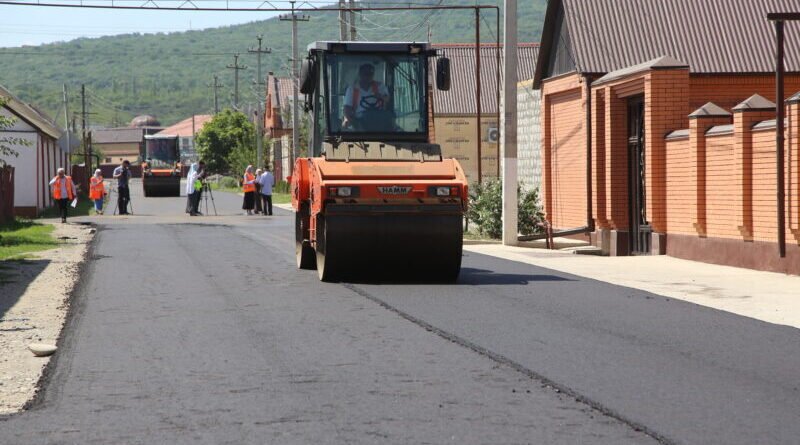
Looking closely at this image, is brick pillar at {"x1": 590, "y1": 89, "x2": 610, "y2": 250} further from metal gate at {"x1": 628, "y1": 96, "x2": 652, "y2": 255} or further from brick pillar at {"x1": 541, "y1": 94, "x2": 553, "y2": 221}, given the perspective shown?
brick pillar at {"x1": 541, "y1": 94, "x2": 553, "y2": 221}

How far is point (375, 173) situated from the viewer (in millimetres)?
18250

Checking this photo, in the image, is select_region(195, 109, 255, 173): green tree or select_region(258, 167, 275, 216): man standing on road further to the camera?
select_region(195, 109, 255, 173): green tree

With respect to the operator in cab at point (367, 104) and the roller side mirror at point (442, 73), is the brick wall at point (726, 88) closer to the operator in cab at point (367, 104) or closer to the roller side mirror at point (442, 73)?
the operator in cab at point (367, 104)

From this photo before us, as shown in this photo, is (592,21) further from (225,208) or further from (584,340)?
(225,208)

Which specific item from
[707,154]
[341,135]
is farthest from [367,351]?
[707,154]

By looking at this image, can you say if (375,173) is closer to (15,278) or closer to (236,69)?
(15,278)

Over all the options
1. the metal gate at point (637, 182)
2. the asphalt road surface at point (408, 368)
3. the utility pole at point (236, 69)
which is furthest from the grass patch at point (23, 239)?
the utility pole at point (236, 69)

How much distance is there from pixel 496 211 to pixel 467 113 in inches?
1396

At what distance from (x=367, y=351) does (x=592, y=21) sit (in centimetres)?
2075

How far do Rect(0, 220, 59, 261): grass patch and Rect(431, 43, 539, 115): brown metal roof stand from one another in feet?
103

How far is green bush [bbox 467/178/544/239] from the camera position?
103 ft

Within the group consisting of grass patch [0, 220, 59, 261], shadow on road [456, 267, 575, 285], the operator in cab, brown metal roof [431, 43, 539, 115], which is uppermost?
brown metal roof [431, 43, 539, 115]

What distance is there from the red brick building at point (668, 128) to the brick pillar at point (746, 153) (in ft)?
0.06

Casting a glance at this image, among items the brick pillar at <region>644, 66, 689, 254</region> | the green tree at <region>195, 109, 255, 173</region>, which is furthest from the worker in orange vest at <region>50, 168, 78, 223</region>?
the green tree at <region>195, 109, 255, 173</region>
